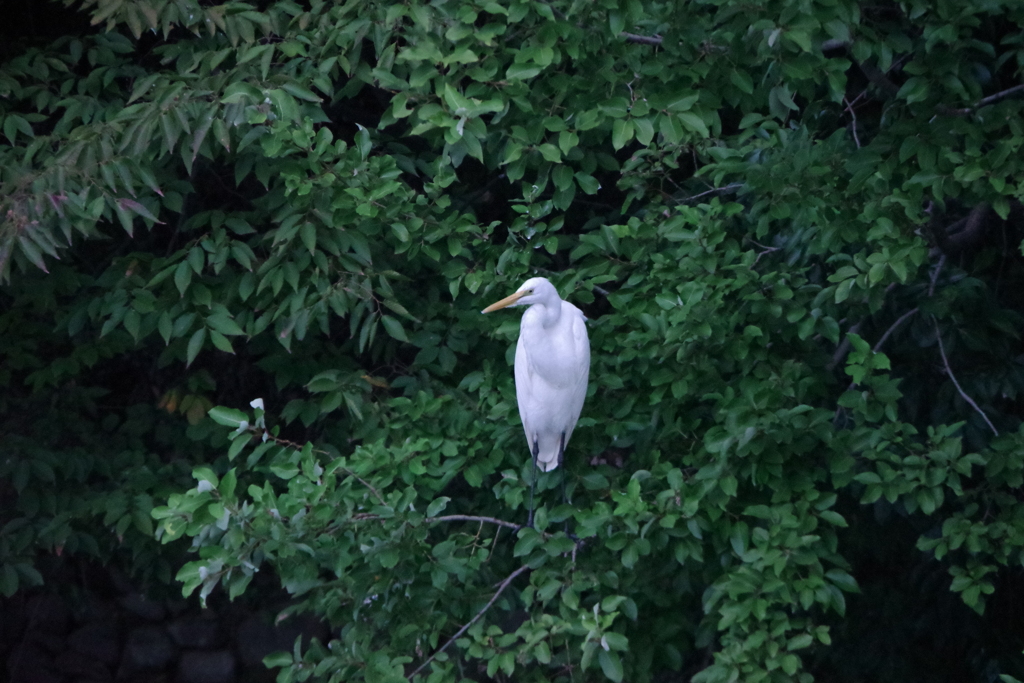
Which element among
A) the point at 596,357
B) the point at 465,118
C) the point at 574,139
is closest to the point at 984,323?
the point at 596,357

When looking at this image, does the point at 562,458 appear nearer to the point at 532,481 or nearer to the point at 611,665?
the point at 532,481

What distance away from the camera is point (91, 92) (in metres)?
2.77

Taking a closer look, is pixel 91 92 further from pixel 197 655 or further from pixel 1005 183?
pixel 197 655

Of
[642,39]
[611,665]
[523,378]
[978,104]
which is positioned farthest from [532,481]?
[978,104]

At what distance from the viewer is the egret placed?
2.42m

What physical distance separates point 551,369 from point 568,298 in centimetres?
19

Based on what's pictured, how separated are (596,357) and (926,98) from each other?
0.99m

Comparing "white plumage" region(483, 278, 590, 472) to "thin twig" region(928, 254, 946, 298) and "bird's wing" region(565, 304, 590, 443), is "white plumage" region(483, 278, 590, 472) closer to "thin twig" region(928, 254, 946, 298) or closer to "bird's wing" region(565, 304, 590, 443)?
"bird's wing" region(565, 304, 590, 443)

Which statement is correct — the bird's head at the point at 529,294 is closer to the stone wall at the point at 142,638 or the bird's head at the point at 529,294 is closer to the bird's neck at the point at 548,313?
the bird's neck at the point at 548,313

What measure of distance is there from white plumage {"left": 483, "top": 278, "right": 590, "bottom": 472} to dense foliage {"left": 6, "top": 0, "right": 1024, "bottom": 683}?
7 cm

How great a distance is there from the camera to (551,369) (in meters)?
2.47

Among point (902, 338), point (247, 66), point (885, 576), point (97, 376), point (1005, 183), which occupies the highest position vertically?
point (247, 66)

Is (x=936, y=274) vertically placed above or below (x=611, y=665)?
above

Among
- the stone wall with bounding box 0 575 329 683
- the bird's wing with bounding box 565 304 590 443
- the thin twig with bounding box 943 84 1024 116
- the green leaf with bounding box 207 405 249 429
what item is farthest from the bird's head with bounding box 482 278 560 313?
the stone wall with bounding box 0 575 329 683
